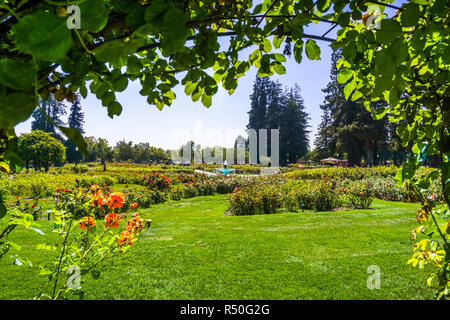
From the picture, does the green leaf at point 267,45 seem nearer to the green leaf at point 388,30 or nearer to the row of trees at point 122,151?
the green leaf at point 388,30

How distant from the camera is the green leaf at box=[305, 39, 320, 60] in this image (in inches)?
37.7

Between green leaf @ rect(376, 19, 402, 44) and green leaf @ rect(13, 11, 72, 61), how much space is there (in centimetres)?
61

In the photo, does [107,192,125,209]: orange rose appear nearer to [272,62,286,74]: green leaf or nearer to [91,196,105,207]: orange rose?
[91,196,105,207]: orange rose

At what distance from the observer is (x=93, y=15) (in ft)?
1.18

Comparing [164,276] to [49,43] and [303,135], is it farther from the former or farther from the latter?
[303,135]

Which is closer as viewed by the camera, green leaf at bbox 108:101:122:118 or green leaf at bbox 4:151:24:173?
green leaf at bbox 4:151:24:173

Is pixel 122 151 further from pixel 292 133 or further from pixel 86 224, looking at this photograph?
pixel 86 224

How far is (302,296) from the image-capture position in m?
3.17

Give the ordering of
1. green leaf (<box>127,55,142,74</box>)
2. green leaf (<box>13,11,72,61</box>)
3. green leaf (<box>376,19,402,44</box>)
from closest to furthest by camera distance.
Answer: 1. green leaf (<box>13,11,72,61</box>)
2. green leaf (<box>376,19,402,44</box>)
3. green leaf (<box>127,55,142,74</box>)

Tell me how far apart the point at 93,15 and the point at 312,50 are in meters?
0.82

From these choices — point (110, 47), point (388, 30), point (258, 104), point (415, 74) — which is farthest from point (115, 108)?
point (258, 104)

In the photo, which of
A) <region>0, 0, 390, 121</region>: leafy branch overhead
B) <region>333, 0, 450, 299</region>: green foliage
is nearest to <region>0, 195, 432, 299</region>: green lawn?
<region>333, 0, 450, 299</region>: green foliage

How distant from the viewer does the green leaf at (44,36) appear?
10.8 inches
